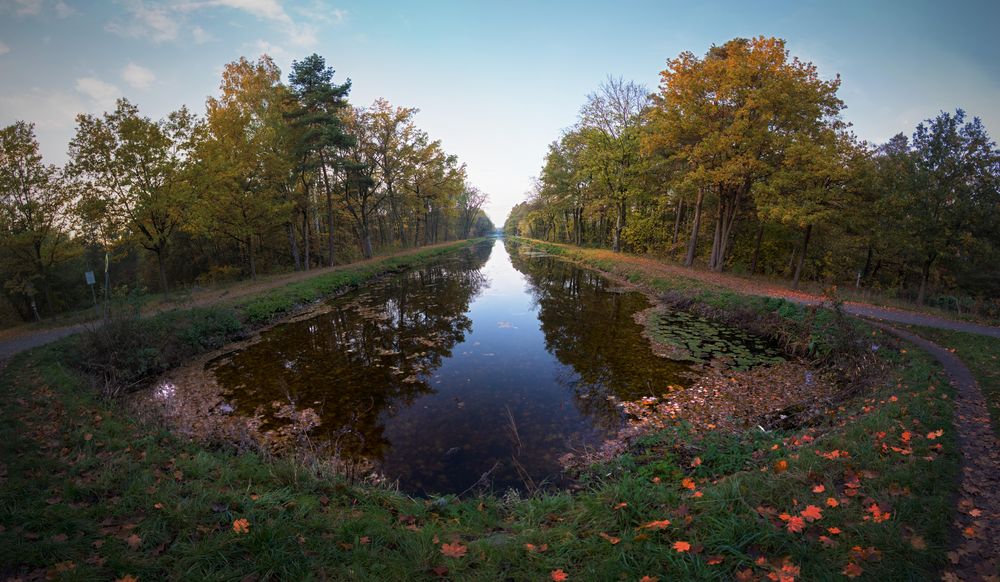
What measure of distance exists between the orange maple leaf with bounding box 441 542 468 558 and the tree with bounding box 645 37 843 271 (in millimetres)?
20823

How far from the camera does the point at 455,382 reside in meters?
8.81

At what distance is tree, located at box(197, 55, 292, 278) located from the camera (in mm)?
20094

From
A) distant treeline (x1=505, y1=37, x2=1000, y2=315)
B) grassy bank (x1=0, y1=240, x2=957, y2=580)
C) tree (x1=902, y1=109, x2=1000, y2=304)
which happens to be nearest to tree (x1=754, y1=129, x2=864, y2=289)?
distant treeline (x1=505, y1=37, x2=1000, y2=315)

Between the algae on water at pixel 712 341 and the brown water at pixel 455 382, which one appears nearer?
the brown water at pixel 455 382

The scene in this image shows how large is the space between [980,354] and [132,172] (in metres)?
28.7

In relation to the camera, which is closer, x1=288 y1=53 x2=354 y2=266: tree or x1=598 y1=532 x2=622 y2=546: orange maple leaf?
x1=598 y1=532 x2=622 y2=546: orange maple leaf

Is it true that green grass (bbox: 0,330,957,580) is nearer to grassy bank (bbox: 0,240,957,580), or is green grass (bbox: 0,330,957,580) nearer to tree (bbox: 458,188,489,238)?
grassy bank (bbox: 0,240,957,580)

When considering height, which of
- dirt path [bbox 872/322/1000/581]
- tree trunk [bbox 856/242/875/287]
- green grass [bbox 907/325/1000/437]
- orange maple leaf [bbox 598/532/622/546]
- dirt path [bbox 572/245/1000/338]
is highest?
tree trunk [bbox 856/242/875/287]

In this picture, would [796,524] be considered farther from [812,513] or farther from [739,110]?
[739,110]

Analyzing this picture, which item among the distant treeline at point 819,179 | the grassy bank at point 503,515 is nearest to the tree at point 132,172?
the grassy bank at point 503,515

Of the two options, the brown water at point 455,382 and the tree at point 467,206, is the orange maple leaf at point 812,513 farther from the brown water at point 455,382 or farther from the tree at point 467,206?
the tree at point 467,206

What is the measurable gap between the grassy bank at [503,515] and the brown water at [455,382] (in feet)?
3.96

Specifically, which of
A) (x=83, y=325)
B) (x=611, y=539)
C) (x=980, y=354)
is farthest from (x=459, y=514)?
(x=83, y=325)

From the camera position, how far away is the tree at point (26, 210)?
16.2 m
